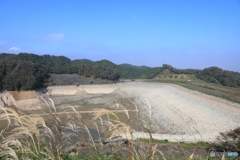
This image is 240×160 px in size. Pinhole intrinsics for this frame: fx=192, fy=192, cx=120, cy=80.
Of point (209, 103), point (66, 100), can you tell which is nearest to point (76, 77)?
point (66, 100)

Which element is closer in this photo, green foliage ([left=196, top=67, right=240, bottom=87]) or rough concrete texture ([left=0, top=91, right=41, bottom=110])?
rough concrete texture ([left=0, top=91, right=41, bottom=110])

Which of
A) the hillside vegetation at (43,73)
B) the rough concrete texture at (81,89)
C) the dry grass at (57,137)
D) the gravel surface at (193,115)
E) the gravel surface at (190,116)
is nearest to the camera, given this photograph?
the dry grass at (57,137)

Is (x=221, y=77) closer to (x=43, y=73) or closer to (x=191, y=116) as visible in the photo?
(x=191, y=116)

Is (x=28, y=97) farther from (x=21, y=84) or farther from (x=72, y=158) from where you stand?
(x=72, y=158)

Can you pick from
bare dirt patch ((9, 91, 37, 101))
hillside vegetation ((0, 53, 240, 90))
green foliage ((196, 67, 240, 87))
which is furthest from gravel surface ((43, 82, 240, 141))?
green foliage ((196, 67, 240, 87))

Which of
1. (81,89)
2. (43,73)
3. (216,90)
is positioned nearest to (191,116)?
(216,90)

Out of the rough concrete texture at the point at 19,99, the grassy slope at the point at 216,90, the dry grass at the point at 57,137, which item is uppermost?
the dry grass at the point at 57,137

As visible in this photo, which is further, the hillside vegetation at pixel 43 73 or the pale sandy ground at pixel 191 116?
the hillside vegetation at pixel 43 73

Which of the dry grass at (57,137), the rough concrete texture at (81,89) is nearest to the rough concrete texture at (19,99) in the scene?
the rough concrete texture at (81,89)

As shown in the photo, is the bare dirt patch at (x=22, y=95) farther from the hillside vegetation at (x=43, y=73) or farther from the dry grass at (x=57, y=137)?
the dry grass at (x=57, y=137)

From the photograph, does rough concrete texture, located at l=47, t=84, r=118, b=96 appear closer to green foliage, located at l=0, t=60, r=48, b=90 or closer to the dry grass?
green foliage, located at l=0, t=60, r=48, b=90

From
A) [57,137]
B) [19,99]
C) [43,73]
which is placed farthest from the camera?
[43,73]

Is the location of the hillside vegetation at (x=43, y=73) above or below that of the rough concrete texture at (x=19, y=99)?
above

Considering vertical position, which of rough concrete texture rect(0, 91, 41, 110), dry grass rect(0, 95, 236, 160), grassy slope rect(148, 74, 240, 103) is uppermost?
dry grass rect(0, 95, 236, 160)
